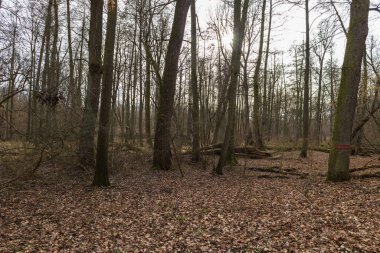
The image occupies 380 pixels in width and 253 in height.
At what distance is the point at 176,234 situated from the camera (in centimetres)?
586

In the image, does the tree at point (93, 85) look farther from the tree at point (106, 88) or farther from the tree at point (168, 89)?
the tree at point (168, 89)

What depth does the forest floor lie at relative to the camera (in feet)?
17.4

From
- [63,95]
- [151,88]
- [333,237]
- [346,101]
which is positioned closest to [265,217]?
[333,237]

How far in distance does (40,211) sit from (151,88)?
15.9 meters

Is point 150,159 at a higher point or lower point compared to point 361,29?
lower

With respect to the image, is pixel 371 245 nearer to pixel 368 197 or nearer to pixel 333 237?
pixel 333 237

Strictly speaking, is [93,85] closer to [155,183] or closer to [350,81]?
[155,183]

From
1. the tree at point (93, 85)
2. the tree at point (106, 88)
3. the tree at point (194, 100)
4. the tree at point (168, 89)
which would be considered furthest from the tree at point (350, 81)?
the tree at point (93, 85)

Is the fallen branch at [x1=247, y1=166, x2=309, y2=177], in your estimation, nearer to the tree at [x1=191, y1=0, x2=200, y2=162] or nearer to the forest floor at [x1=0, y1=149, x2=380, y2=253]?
the forest floor at [x1=0, y1=149, x2=380, y2=253]

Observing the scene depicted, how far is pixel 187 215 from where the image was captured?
22.9ft

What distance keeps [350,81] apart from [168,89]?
6179 millimetres

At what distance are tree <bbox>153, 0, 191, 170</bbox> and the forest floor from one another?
1458 millimetres

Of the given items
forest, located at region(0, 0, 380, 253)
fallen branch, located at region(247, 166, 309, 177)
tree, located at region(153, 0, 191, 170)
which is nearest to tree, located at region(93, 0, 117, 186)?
forest, located at region(0, 0, 380, 253)

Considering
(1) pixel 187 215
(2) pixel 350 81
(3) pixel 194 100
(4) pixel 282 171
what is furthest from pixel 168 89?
(1) pixel 187 215
